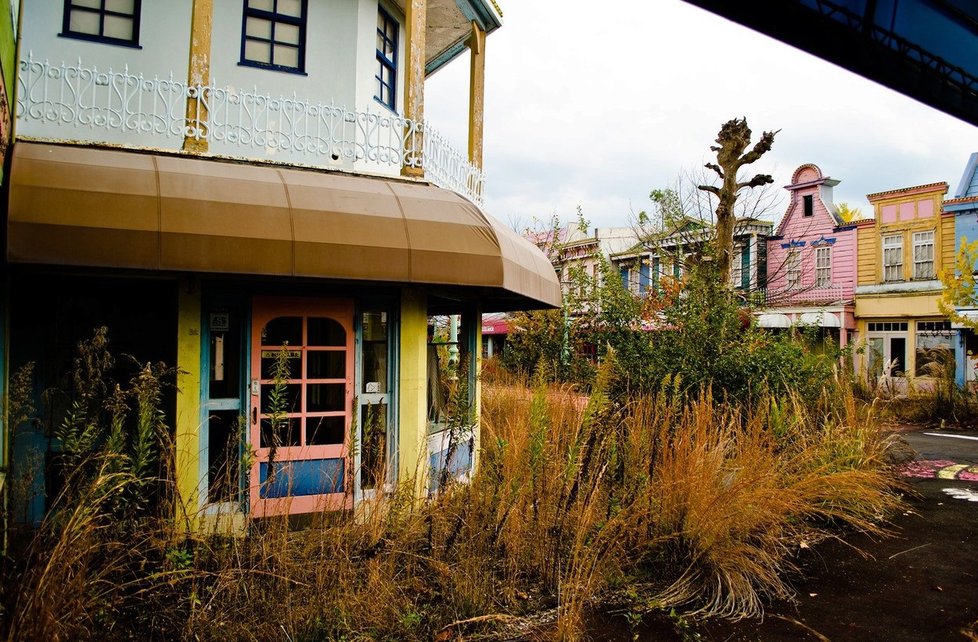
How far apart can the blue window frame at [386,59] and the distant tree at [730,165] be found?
555 cm

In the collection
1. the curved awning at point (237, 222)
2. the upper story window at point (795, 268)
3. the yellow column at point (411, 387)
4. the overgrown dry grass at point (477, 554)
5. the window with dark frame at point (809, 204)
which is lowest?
the overgrown dry grass at point (477, 554)

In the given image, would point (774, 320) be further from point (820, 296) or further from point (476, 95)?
point (476, 95)

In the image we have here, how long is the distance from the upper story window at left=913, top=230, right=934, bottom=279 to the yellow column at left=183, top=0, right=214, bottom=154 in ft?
79.2

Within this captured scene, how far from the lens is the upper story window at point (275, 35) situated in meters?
7.30

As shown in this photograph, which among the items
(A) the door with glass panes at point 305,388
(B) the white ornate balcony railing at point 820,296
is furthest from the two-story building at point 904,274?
(A) the door with glass panes at point 305,388

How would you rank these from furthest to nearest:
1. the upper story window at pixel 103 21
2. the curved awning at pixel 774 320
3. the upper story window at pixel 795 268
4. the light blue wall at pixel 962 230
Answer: the curved awning at pixel 774 320 < the upper story window at pixel 795 268 < the light blue wall at pixel 962 230 < the upper story window at pixel 103 21

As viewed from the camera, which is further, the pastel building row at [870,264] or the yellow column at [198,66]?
the pastel building row at [870,264]

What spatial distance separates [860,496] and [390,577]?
5098mm

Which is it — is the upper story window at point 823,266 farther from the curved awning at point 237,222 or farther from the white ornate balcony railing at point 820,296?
the curved awning at point 237,222

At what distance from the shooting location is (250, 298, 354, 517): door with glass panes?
6.38m

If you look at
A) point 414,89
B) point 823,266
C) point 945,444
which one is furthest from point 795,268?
point 414,89

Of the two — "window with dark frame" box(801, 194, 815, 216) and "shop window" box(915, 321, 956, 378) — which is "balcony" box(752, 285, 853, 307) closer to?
"shop window" box(915, 321, 956, 378)

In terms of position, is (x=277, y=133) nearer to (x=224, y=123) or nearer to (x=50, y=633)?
(x=224, y=123)

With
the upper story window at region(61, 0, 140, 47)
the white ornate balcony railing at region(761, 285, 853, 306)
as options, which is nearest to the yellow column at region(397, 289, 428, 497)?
the upper story window at region(61, 0, 140, 47)
